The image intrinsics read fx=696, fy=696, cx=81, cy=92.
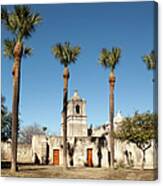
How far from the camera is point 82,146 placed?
5109 mm

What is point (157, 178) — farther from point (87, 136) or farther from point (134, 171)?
point (87, 136)

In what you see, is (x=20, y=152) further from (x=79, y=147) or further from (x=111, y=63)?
(x=111, y=63)

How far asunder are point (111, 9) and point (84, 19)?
0.21 m

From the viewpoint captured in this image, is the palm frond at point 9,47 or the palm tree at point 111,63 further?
the palm frond at point 9,47

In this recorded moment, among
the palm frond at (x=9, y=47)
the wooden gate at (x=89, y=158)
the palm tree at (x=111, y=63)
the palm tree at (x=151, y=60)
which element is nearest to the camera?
the palm tree at (x=151, y=60)

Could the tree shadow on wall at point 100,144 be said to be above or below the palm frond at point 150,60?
below

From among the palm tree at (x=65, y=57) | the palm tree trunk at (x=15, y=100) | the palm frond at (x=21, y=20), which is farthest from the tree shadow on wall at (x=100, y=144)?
the palm frond at (x=21, y=20)

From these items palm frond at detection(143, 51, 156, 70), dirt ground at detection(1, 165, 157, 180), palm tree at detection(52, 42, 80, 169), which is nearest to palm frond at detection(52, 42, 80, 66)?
palm tree at detection(52, 42, 80, 169)

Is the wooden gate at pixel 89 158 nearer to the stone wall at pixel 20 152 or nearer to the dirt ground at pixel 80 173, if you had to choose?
the dirt ground at pixel 80 173

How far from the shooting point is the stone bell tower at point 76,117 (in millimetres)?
5051

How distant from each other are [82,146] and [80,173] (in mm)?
197

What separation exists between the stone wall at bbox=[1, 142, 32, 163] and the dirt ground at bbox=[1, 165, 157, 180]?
0.06 metres

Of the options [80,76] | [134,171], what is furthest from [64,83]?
[134,171]

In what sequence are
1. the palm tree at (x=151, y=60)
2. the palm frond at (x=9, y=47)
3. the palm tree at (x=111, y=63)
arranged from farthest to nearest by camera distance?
the palm frond at (x=9, y=47) → the palm tree at (x=111, y=63) → the palm tree at (x=151, y=60)
